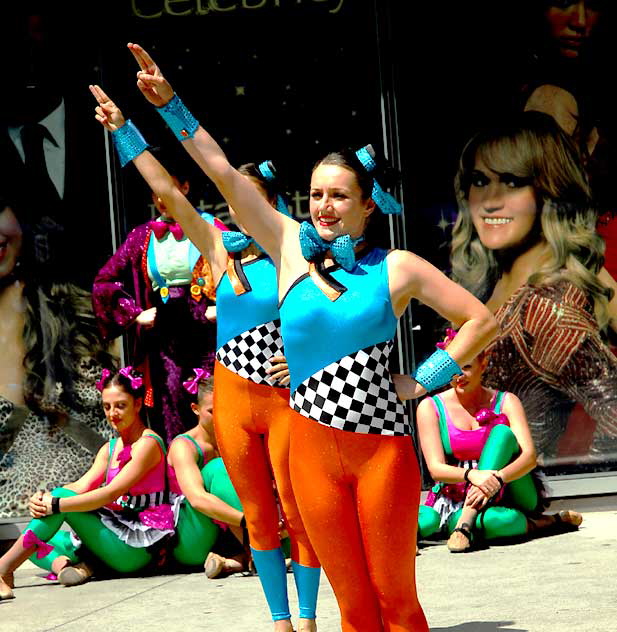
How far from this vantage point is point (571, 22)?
26.3 feet

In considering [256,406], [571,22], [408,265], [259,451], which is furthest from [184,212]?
[571,22]

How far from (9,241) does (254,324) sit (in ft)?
12.5

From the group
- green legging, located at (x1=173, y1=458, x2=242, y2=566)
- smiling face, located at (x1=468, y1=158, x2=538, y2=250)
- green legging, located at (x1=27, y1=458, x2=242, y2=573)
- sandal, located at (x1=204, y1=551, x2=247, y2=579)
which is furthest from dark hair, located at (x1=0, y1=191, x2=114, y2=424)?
smiling face, located at (x1=468, y1=158, x2=538, y2=250)

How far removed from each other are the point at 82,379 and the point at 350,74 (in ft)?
8.26

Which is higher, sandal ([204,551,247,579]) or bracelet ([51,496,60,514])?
bracelet ([51,496,60,514])

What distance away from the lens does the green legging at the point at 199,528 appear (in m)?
6.68

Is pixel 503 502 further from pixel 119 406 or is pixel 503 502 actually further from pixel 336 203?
pixel 336 203

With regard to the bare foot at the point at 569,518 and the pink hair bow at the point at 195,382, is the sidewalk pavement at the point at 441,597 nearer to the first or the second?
the bare foot at the point at 569,518

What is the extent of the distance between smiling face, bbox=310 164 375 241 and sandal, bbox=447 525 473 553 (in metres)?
3.03

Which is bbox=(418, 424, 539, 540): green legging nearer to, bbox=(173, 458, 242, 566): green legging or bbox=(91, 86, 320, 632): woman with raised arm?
bbox=(173, 458, 242, 566): green legging

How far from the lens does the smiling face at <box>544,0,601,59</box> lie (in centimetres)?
800

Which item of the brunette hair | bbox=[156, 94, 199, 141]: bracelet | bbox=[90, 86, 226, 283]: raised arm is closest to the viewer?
bbox=[156, 94, 199, 141]: bracelet

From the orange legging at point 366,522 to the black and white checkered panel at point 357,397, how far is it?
0.03 m

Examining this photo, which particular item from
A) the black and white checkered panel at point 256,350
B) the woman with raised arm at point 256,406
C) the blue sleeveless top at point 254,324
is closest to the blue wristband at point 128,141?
the woman with raised arm at point 256,406
